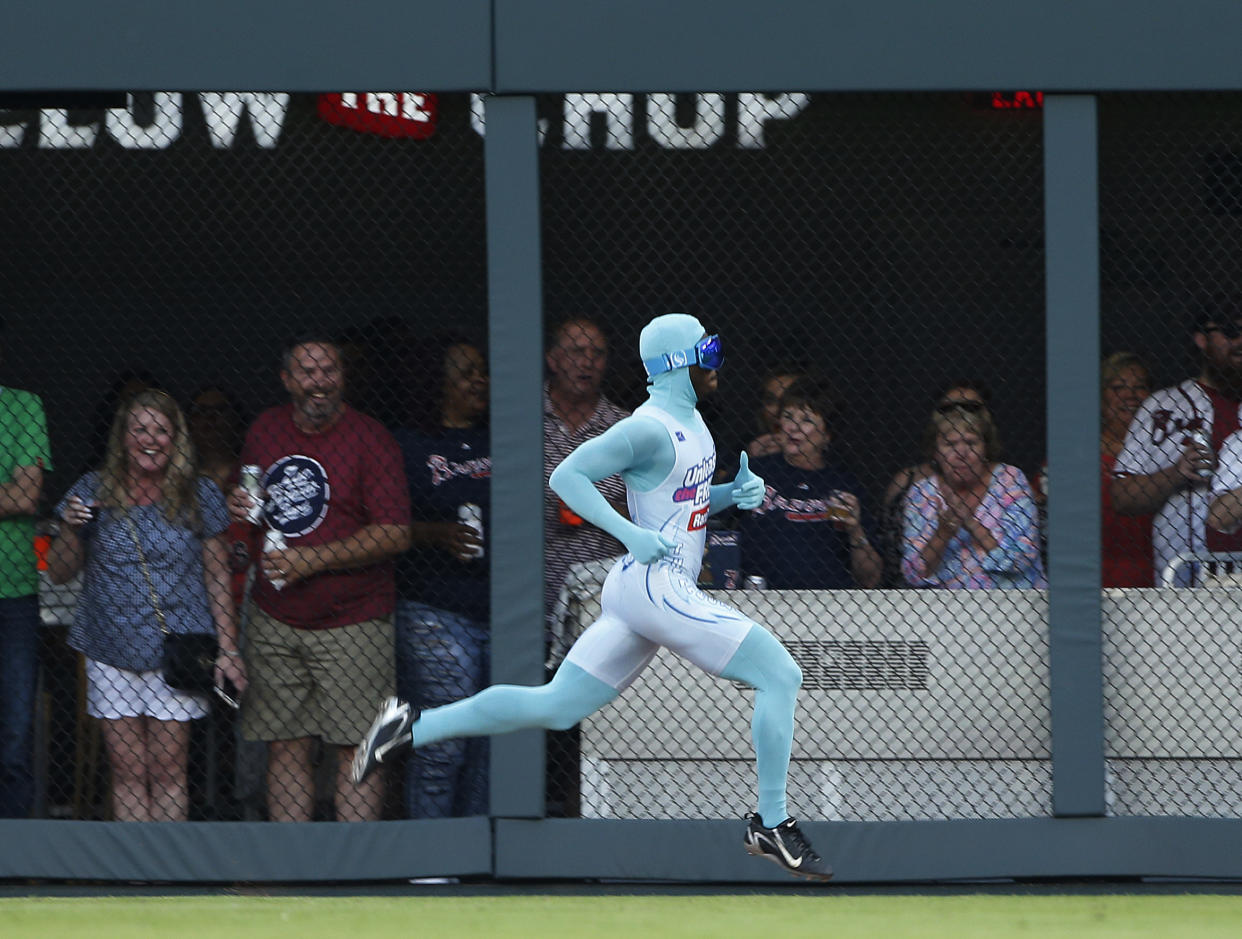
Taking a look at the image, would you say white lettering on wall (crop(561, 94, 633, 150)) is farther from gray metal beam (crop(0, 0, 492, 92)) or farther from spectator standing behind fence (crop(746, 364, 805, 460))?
gray metal beam (crop(0, 0, 492, 92))

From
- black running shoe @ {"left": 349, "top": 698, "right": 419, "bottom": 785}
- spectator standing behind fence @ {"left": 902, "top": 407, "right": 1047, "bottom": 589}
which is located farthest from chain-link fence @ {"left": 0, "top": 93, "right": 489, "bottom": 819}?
spectator standing behind fence @ {"left": 902, "top": 407, "right": 1047, "bottom": 589}

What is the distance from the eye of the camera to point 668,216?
7773 millimetres

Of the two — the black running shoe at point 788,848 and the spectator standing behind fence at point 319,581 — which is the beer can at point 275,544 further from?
the black running shoe at point 788,848

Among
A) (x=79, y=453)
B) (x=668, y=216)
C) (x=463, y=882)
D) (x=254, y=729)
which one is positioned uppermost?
(x=668, y=216)

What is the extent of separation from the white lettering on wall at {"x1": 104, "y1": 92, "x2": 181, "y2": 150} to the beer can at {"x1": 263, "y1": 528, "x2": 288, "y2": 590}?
2.69m

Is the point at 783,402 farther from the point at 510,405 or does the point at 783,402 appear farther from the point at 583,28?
the point at 583,28

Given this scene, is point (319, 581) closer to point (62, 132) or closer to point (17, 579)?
point (17, 579)

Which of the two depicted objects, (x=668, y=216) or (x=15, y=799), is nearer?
(x=15, y=799)

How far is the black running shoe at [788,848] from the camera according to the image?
4613 millimetres

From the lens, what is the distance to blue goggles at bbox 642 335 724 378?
4859mm

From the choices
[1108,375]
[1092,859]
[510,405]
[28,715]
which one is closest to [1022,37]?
[1108,375]

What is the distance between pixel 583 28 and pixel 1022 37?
4.91ft

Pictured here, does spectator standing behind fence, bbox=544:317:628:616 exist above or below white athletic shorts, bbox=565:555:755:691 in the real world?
above

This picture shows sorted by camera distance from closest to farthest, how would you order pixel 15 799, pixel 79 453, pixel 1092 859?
pixel 1092 859
pixel 15 799
pixel 79 453
